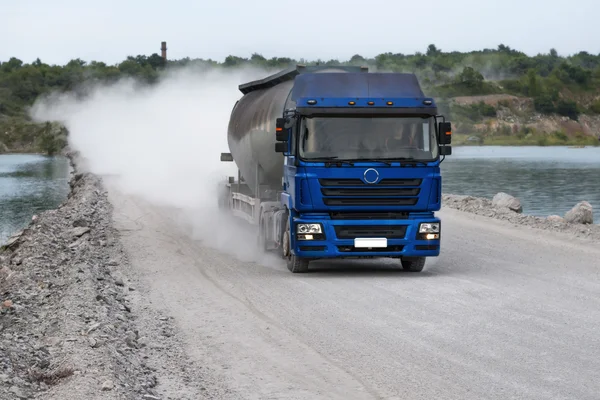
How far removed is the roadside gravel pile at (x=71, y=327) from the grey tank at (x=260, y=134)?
11.8 ft

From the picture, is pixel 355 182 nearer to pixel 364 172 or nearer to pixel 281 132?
pixel 364 172

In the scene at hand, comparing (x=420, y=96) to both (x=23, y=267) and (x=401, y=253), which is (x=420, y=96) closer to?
(x=401, y=253)

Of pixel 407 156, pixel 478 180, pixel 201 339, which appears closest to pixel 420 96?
pixel 407 156

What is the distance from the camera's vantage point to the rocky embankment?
9891 millimetres

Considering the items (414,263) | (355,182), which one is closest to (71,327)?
(355,182)

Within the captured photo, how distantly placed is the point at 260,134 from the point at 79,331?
11185 millimetres

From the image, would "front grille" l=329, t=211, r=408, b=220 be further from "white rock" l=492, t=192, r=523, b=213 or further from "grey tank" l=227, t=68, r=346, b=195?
"white rock" l=492, t=192, r=523, b=213

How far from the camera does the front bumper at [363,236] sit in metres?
17.7

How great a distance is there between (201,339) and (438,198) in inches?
268

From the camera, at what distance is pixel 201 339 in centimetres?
1241

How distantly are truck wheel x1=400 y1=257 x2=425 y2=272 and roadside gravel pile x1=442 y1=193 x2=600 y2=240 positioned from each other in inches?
324

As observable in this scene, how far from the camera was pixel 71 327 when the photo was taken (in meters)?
13.0

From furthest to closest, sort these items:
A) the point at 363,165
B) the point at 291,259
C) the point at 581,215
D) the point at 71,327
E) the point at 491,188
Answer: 1. the point at 491,188
2. the point at 581,215
3. the point at 291,259
4. the point at 363,165
5. the point at 71,327

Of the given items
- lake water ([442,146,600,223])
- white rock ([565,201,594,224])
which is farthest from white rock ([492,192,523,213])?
white rock ([565,201,594,224])
